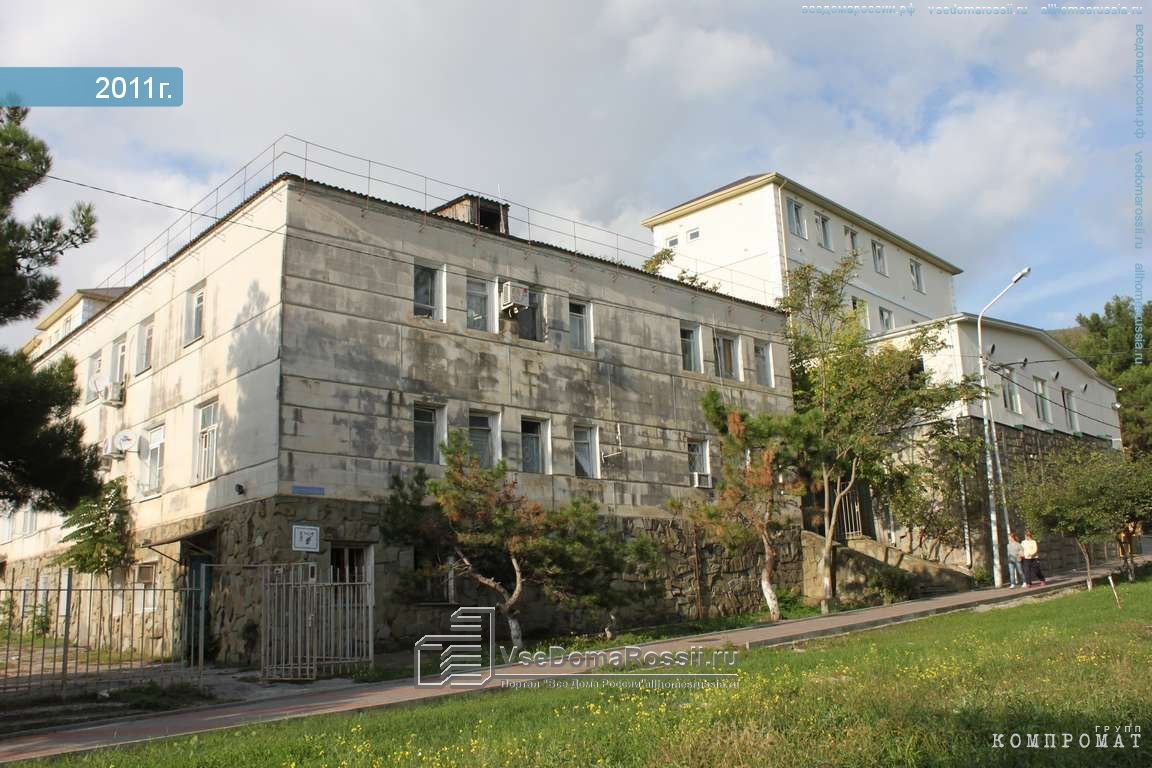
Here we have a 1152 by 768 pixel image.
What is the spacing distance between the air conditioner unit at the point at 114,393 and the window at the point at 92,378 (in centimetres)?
199

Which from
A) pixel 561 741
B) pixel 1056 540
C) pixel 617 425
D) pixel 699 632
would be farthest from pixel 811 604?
pixel 561 741

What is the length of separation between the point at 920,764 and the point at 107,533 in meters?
21.2

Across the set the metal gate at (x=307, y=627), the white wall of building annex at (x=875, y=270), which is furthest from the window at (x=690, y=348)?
the white wall of building annex at (x=875, y=270)

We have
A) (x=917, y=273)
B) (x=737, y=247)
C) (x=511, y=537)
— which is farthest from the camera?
(x=917, y=273)

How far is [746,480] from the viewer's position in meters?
21.5

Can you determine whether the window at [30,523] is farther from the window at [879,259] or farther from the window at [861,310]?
the window at [879,259]

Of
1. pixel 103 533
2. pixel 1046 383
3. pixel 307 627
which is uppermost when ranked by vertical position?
pixel 1046 383

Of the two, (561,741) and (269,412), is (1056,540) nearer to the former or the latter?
(269,412)

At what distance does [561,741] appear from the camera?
8.06 m

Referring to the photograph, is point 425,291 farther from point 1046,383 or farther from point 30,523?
point 1046,383

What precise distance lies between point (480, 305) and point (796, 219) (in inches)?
858

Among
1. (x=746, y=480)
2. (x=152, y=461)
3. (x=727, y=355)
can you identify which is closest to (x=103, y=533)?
(x=152, y=461)

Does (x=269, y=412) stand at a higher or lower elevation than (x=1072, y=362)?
lower

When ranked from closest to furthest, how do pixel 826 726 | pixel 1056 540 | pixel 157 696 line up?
pixel 826 726, pixel 157 696, pixel 1056 540
